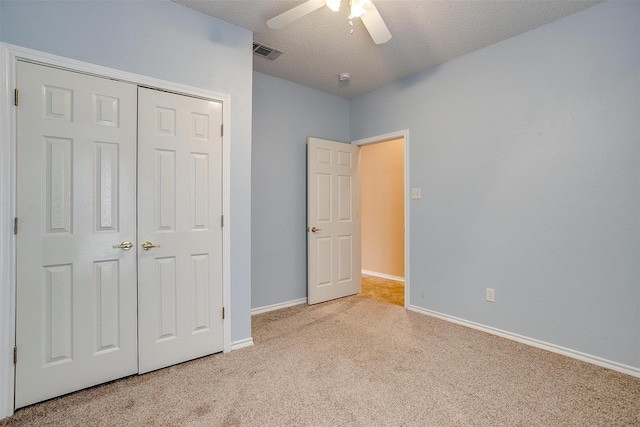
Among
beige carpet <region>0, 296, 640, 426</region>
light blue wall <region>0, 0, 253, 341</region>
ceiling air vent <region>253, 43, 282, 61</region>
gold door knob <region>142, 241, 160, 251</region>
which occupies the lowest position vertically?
beige carpet <region>0, 296, 640, 426</region>

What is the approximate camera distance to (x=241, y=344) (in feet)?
8.33

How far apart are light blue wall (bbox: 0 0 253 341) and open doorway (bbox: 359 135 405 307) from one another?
2.62 m

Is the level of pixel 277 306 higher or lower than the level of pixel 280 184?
lower

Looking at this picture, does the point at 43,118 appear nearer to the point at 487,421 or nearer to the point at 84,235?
the point at 84,235

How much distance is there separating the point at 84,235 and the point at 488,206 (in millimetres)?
3238

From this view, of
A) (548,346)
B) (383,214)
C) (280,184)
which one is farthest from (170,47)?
(383,214)

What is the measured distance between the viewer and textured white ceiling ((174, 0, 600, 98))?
2.28 metres

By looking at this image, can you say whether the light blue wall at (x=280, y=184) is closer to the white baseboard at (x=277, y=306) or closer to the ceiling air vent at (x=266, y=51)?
the white baseboard at (x=277, y=306)

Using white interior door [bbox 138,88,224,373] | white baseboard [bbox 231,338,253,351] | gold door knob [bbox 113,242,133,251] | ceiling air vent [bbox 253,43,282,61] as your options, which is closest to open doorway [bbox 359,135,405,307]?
ceiling air vent [bbox 253,43,282,61]

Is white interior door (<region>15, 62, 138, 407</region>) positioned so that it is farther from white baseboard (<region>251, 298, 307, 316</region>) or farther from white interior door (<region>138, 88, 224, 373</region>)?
white baseboard (<region>251, 298, 307, 316</region>)

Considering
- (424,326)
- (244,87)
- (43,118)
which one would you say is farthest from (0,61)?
(424,326)

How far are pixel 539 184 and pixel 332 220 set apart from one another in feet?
7.16

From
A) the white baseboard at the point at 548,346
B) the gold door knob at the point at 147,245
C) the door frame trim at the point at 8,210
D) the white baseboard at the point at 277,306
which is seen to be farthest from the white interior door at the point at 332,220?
the door frame trim at the point at 8,210

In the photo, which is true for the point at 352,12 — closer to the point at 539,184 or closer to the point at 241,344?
the point at 539,184
